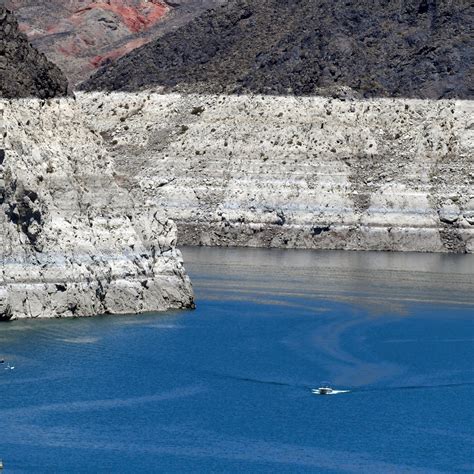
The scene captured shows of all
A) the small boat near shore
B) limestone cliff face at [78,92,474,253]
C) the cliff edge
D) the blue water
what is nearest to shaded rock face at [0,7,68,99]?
the cliff edge

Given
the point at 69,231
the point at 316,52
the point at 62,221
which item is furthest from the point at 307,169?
the point at 69,231

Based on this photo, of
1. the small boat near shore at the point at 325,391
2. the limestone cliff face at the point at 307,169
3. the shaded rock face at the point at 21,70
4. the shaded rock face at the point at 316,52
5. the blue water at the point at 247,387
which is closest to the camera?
the blue water at the point at 247,387

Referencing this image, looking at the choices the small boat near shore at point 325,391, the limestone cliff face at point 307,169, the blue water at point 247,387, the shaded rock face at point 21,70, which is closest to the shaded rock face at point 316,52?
the limestone cliff face at point 307,169

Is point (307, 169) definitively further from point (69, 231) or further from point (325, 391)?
point (325, 391)

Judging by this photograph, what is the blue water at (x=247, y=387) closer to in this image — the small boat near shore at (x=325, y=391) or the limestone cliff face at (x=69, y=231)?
the small boat near shore at (x=325, y=391)

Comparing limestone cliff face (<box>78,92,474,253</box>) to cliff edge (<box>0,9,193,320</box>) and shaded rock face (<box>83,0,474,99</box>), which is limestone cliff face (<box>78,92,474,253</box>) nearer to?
shaded rock face (<box>83,0,474,99</box>)
